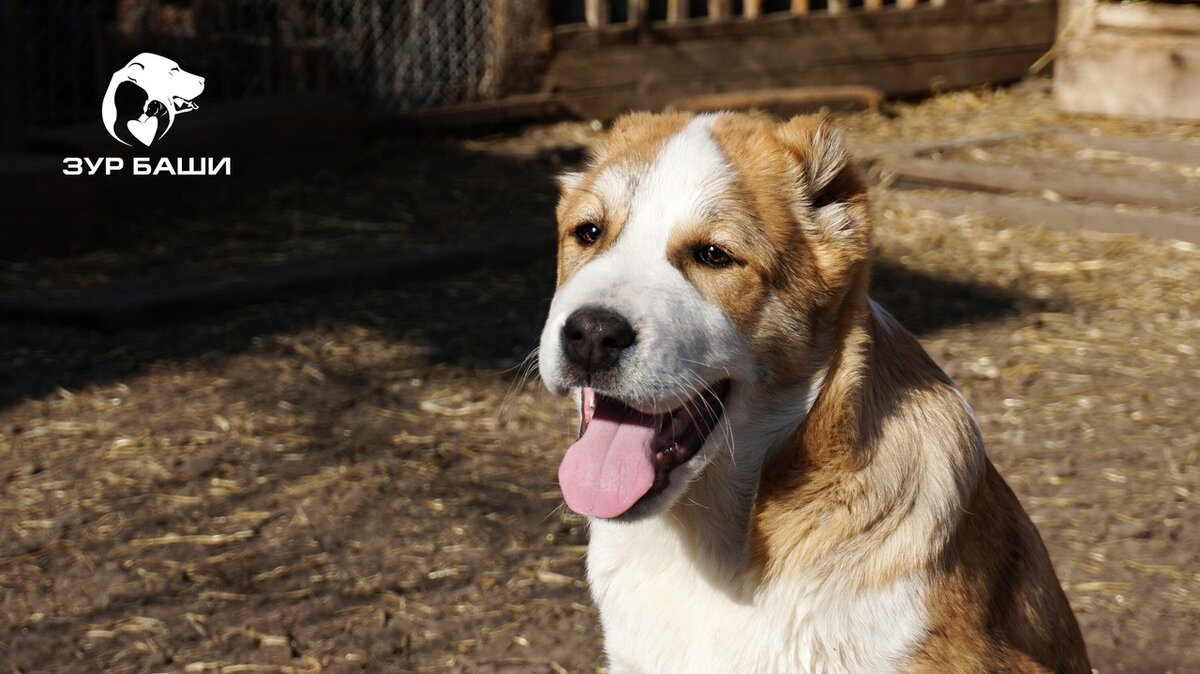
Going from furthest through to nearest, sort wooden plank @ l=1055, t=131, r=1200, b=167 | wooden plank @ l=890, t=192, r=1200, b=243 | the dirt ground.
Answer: wooden plank @ l=1055, t=131, r=1200, b=167 → wooden plank @ l=890, t=192, r=1200, b=243 → the dirt ground

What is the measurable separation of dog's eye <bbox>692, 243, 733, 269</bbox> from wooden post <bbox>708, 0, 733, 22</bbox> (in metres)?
8.09

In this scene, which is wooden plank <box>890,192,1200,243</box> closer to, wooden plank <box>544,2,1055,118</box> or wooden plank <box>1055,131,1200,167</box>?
wooden plank <box>1055,131,1200,167</box>

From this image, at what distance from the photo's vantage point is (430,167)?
9430 mm

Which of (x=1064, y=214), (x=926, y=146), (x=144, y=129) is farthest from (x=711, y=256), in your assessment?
(x=926, y=146)

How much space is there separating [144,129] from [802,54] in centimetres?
524

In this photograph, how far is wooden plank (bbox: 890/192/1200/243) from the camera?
836 centimetres

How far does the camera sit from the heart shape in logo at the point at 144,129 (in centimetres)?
825

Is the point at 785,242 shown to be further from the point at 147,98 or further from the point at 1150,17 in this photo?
the point at 1150,17

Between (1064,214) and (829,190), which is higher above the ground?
(829,190)

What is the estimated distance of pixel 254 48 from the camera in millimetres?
9148

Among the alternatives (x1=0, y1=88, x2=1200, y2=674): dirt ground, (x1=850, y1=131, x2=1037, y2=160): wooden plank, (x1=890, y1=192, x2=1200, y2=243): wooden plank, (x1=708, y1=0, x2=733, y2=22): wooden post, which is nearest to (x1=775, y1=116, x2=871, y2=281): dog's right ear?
(x1=0, y1=88, x2=1200, y2=674): dirt ground

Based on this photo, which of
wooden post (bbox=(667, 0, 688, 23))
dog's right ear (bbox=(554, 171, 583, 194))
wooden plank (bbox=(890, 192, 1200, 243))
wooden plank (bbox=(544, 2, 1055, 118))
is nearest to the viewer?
dog's right ear (bbox=(554, 171, 583, 194))

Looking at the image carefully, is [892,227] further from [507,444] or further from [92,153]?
A: [92,153]

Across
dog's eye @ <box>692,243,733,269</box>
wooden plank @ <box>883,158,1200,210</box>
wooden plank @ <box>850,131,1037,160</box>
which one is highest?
dog's eye @ <box>692,243,733,269</box>
